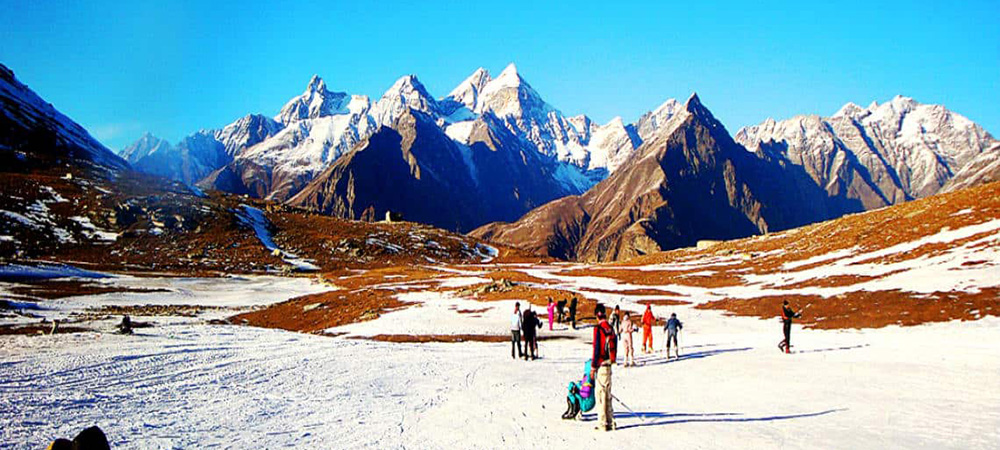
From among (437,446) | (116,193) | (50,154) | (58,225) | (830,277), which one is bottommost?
(437,446)

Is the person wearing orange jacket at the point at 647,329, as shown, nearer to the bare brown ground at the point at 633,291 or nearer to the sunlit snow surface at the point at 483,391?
the sunlit snow surface at the point at 483,391

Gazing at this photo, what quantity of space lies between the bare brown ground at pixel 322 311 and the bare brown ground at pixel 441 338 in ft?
27.5

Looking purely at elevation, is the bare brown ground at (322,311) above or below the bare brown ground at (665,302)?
below

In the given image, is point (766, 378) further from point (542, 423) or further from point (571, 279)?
point (571, 279)

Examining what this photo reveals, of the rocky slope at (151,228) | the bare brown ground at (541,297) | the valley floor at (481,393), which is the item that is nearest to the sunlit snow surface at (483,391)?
the valley floor at (481,393)

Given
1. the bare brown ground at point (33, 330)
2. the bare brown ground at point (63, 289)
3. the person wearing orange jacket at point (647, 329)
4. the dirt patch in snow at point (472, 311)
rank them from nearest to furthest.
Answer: the person wearing orange jacket at point (647, 329) → the bare brown ground at point (33, 330) → the dirt patch in snow at point (472, 311) → the bare brown ground at point (63, 289)

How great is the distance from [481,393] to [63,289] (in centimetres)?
6030

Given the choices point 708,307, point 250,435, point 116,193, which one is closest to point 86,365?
point 250,435

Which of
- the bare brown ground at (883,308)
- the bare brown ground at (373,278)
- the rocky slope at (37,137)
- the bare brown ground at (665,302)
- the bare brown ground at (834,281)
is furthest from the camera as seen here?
the rocky slope at (37,137)

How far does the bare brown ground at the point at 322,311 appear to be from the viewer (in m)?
43.5

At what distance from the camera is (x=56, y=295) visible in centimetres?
5053

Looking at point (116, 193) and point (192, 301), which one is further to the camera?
point (116, 193)

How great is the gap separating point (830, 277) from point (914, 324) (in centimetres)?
2279

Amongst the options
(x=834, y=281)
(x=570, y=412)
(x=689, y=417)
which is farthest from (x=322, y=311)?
(x=834, y=281)
